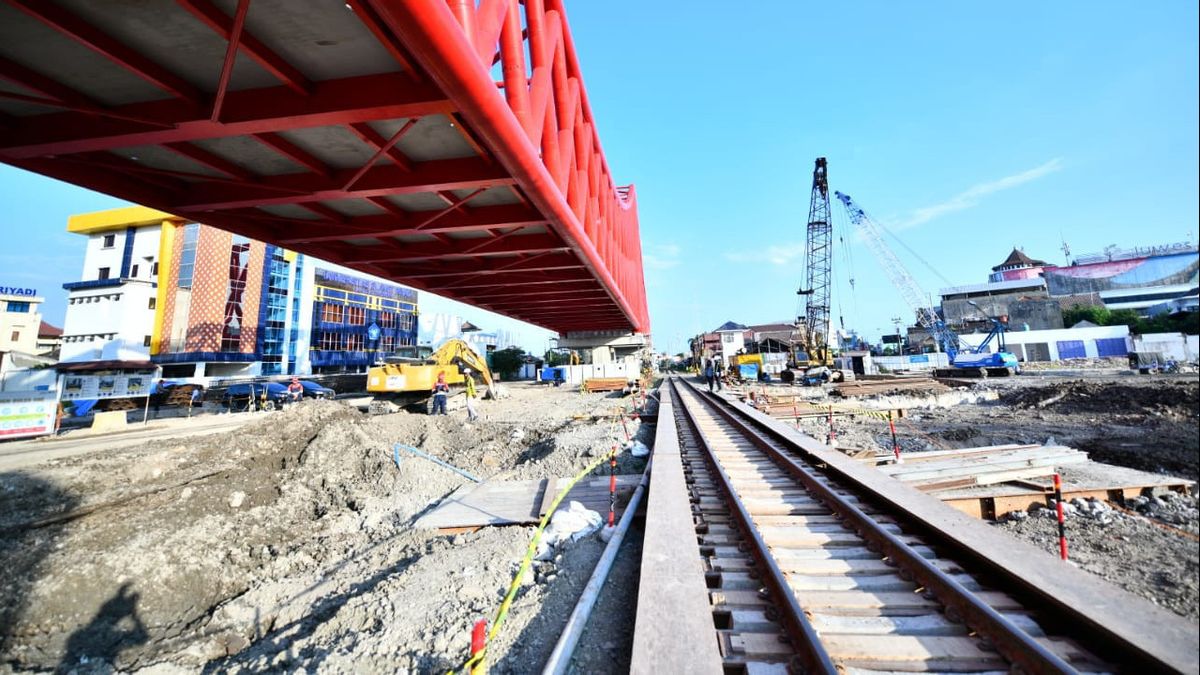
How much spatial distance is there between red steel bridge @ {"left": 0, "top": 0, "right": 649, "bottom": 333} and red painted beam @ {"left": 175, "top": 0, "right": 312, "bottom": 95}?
0.06 feet

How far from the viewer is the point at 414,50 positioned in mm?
4109

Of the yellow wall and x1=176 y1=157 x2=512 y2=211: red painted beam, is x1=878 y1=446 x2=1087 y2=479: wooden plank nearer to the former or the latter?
x1=176 y1=157 x2=512 y2=211: red painted beam

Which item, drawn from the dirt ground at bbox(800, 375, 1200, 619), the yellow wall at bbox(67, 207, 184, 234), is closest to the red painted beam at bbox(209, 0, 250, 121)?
the dirt ground at bbox(800, 375, 1200, 619)

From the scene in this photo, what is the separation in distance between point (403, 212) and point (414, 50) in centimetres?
649

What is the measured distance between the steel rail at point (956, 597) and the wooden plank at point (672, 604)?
0.72 metres

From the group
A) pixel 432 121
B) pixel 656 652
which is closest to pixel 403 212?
pixel 432 121

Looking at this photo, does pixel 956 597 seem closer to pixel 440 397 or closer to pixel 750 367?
pixel 440 397

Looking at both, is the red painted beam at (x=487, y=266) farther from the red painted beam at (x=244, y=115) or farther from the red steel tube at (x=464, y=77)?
the red painted beam at (x=244, y=115)

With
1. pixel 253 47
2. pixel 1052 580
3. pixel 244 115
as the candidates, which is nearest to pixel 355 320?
pixel 244 115

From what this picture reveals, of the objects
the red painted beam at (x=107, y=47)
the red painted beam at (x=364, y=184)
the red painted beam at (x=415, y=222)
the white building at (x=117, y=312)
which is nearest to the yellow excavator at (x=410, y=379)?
the red painted beam at (x=415, y=222)

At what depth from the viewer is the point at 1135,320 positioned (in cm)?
165

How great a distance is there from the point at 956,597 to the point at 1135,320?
2.70 metres

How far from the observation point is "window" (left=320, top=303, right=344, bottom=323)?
180ft

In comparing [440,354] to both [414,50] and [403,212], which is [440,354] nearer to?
[403,212]
